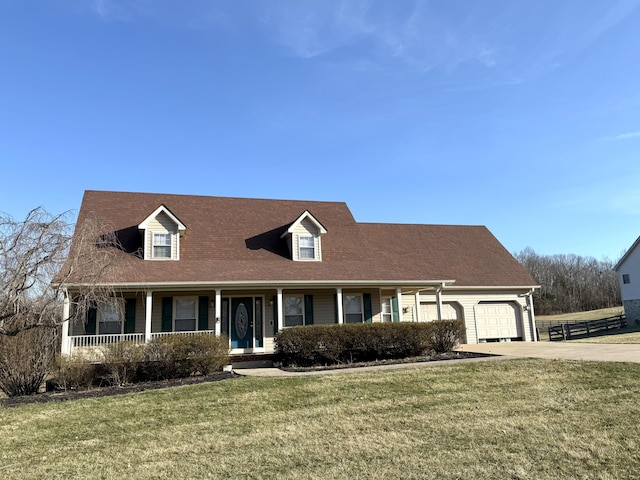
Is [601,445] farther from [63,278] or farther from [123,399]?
[63,278]

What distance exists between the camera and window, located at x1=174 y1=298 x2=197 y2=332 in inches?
682

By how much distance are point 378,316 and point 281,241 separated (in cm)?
528

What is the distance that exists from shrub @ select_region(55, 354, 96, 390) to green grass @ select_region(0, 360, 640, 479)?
7.67 feet

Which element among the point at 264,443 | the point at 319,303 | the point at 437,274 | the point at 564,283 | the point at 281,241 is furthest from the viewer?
the point at 564,283

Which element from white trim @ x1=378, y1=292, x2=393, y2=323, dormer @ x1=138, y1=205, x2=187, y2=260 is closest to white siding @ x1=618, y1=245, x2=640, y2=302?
white trim @ x1=378, y1=292, x2=393, y2=323

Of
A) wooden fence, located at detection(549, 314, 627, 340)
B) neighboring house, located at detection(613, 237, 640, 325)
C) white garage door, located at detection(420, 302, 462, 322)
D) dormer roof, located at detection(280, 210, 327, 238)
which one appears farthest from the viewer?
neighboring house, located at detection(613, 237, 640, 325)

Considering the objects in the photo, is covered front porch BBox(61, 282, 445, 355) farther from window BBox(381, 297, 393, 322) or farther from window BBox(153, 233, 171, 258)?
window BBox(153, 233, 171, 258)

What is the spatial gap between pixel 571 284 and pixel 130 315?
7040 cm

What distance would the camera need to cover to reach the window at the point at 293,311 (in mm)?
18500

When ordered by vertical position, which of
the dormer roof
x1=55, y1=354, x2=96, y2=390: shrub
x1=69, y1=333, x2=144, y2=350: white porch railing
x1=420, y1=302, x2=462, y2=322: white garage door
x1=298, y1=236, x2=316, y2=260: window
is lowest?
x1=55, y1=354, x2=96, y2=390: shrub

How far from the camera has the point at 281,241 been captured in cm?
2022

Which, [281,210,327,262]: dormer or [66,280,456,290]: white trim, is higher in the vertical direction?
[281,210,327,262]: dormer

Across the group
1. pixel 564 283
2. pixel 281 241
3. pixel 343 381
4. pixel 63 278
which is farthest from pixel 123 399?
pixel 564 283

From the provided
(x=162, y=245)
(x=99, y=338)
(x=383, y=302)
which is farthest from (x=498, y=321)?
(x=99, y=338)
